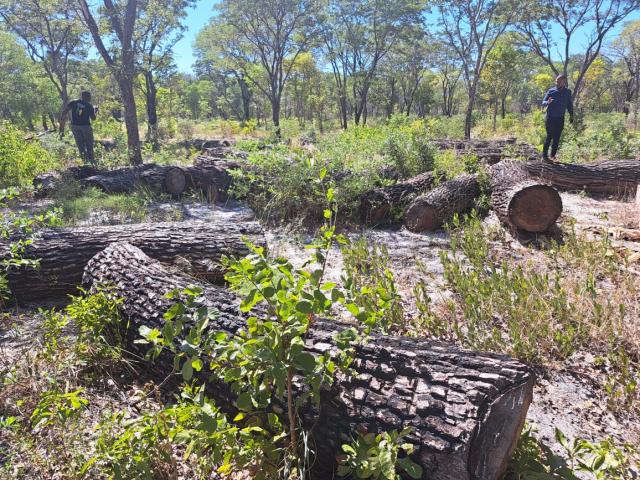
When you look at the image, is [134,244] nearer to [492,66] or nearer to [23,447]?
[23,447]

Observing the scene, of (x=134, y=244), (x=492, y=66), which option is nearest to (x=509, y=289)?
(x=134, y=244)

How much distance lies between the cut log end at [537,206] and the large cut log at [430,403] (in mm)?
3707

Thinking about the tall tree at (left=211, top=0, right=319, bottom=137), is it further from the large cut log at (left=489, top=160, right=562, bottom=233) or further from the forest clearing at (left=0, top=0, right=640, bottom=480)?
the large cut log at (left=489, top=160, right=562, bottom=233)

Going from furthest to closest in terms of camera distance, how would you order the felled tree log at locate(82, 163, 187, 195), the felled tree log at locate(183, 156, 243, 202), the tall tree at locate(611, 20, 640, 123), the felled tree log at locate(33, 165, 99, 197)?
the tall tree at locate(611, 20, 640, 123)
the felled tree log at locate(82, 163, 187, 195)
the felled tree log at locate(183, 156, 243, 202)
the felled tree log at locate(33, 165, 99, 197)

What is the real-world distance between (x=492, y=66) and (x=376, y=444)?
102ft

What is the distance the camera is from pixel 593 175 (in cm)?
687

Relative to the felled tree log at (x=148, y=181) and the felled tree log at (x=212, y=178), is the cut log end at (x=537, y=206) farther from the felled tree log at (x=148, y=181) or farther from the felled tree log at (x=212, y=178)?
the felled tree log at (x=148, y=181)

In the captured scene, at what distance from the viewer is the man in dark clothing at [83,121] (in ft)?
30.9

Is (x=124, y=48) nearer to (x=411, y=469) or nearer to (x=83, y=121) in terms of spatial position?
(x=83, y=121)

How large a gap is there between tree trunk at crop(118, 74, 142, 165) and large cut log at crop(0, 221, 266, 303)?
282 inches

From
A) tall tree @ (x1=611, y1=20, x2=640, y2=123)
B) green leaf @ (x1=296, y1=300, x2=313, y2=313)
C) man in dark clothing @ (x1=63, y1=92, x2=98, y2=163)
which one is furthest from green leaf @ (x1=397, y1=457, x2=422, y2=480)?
tall tree @ (x1=611, y1=20, x2=640, y2=123)

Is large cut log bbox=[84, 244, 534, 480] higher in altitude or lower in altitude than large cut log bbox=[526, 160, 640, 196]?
lower

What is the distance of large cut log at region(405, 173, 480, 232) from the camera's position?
553 centimetres

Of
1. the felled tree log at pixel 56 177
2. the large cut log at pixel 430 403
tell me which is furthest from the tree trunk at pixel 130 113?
the large cut log at pixel 430 403
